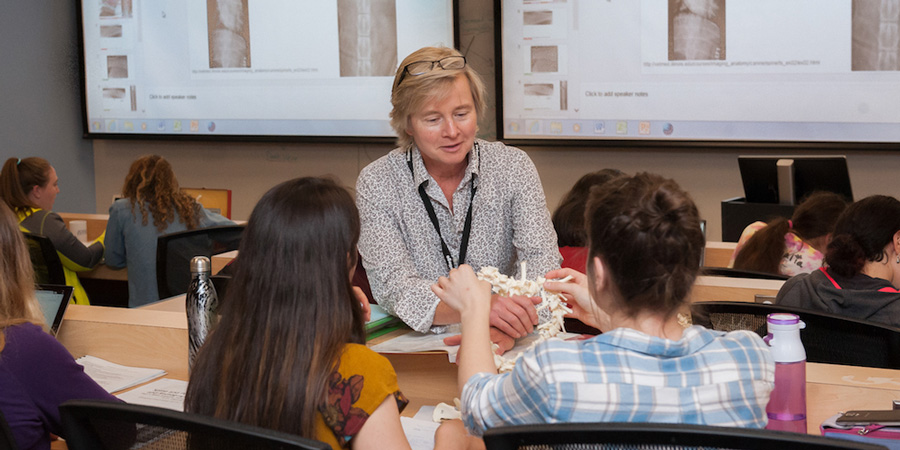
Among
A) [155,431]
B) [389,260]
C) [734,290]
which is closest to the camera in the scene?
[155,431]

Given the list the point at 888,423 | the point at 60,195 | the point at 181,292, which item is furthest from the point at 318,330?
the point at 60,195

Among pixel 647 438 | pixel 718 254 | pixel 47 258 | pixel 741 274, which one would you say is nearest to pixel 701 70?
pixel 718 254

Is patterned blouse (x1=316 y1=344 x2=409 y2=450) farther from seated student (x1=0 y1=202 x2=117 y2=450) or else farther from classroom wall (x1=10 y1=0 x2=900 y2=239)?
classroom wall (x1=10 y1=0 x2=900 y2=239)

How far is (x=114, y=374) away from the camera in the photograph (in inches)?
70.8

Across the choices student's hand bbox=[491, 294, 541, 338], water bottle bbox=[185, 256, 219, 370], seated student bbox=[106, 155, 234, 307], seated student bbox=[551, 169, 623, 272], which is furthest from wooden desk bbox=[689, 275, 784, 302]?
seated student bbox=[106, 155, 234, 307]

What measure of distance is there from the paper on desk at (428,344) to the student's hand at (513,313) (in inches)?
2.0

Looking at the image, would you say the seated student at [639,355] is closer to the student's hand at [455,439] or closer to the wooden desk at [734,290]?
the student's hand at [455,439]

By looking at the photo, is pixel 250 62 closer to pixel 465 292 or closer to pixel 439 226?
pixel 439 226

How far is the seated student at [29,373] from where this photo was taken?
4.43 ft

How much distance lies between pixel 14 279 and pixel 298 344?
0.68 meters

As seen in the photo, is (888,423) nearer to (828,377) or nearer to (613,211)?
(828,377)

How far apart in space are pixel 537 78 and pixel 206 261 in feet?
9.97

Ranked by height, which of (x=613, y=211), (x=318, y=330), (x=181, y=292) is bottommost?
(x=181, y=292)

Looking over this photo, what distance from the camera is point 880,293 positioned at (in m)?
2.00
